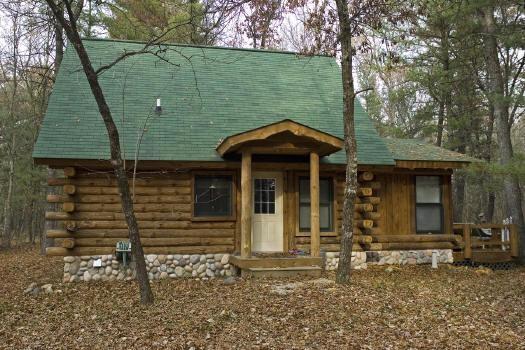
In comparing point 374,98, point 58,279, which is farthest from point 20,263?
point 374,98

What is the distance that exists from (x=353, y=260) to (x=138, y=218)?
561 centimetres

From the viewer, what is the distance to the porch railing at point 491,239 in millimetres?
13664

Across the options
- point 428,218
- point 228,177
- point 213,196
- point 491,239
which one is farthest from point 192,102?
point 491,239

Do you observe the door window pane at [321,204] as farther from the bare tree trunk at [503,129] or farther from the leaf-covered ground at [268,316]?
the bare tree trunk at [503,129]

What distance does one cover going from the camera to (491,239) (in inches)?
562

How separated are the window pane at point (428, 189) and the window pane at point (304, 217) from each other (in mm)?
3353

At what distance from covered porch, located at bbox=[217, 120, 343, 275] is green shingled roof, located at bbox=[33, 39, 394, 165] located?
1.19 metres

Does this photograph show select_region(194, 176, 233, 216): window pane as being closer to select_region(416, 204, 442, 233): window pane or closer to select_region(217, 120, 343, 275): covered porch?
select_region(217, 120, 343, 275): covered porch

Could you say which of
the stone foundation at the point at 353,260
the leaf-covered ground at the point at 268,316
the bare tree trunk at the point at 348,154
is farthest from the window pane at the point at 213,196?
the bare tree trunk at the point at 348,154

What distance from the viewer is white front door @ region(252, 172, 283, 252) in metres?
12.2

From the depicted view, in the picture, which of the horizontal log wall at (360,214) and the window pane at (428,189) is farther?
the window pane at (428,189)

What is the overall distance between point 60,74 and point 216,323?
917cm

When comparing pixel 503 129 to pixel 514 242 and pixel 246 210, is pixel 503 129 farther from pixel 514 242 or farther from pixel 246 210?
pixel 246 210

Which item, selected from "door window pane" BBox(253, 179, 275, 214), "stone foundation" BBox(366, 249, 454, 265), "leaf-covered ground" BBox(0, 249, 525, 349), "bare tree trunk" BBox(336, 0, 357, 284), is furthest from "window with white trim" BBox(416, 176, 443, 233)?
"bare tree trunk" BBox(336, 0, 357, 284)
